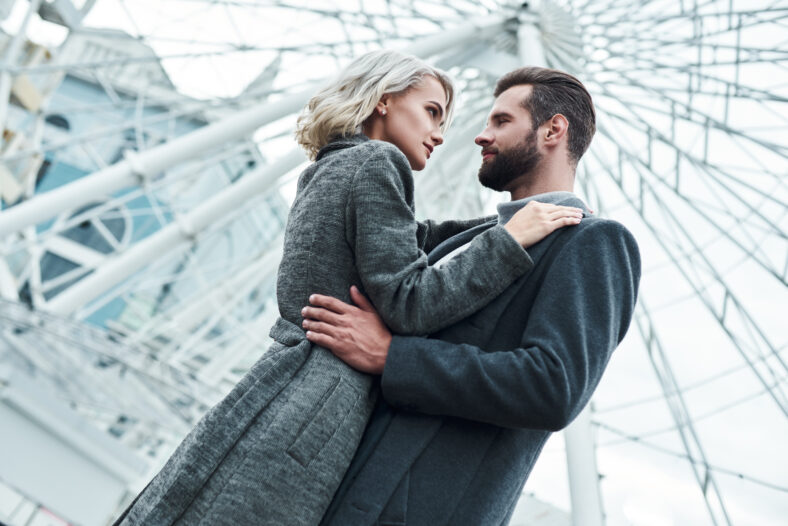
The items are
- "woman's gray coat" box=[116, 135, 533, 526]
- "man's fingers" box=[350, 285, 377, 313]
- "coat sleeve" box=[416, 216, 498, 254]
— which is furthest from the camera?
"coat sleeve" box=[416, 216, 498, 254]

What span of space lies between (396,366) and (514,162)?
93cm

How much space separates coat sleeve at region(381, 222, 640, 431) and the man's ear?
1.89ft

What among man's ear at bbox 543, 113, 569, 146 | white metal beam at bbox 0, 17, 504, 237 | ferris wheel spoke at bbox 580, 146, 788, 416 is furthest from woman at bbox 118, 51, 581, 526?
ferris wheel spoke at bbox 580, 146, 788, 416

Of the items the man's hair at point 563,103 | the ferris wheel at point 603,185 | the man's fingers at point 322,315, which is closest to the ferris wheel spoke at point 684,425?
the ferris wheel at point 603,185

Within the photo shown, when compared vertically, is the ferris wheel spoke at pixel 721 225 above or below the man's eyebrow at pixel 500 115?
below

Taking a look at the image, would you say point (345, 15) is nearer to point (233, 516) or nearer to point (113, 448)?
point (113, 448)

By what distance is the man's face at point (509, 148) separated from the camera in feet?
7.61

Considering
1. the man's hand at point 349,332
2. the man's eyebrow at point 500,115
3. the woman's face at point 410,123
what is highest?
the woman's face at point 410,123

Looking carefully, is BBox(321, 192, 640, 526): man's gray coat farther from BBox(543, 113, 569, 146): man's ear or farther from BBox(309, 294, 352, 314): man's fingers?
BBox(543, 113, 569, 146): man's ear

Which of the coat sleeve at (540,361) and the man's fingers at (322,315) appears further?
the man's fingers at (322,315)

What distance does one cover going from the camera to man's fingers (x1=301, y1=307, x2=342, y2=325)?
5.93ft

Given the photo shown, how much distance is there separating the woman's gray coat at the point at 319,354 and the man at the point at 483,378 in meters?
0.06

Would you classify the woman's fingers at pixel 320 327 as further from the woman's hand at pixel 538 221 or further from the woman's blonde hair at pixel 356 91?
the woman's blonde hair at pixel 356 91

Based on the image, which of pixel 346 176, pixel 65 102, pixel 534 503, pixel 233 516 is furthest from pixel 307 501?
pixel 65 102
